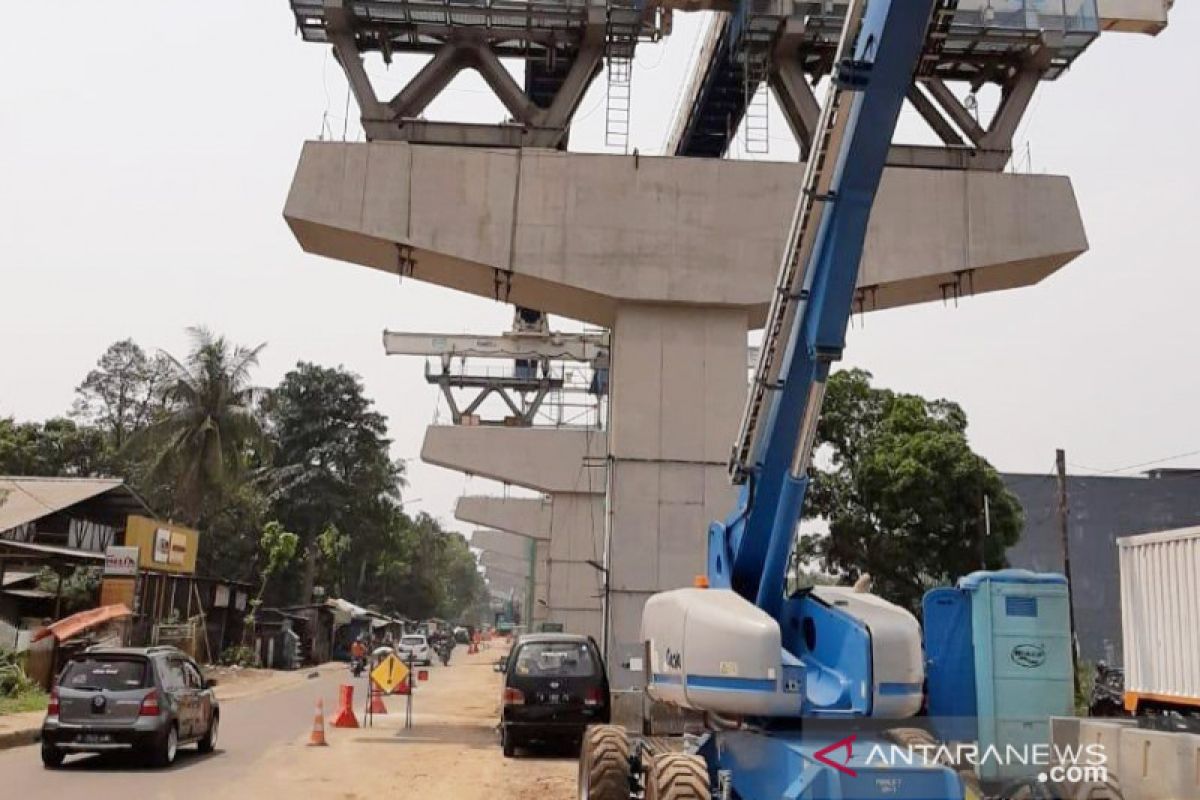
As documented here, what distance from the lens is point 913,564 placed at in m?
36.0

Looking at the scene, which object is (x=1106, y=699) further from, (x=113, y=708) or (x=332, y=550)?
(x=332, y=550)

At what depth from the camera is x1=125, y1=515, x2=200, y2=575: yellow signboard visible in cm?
3472

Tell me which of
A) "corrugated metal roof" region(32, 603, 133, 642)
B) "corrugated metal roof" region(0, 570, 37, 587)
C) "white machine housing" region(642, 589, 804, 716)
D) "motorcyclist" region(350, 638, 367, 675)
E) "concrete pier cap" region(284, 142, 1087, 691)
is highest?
"concrete pier cap" region(284, 142, 1087, 691)

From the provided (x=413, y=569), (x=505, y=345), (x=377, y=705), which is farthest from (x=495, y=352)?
(x=413, y=569)

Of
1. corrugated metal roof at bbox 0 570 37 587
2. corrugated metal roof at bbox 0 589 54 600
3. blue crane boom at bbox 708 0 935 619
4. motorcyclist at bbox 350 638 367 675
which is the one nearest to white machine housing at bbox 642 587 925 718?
blue crane boom at bbox 708 0 935 619

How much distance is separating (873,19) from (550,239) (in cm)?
899

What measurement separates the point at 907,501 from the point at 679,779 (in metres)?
29.2

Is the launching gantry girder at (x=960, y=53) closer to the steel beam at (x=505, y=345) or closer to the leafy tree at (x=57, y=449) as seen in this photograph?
the steel beam at (x=505, y=345)

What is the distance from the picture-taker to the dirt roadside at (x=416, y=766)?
13648 millimetres

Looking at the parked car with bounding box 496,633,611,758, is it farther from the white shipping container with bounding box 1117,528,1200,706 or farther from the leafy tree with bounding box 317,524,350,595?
the leafy tree with bounding box 317,524,350,595

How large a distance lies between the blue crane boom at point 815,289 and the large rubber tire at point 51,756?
9.89 m

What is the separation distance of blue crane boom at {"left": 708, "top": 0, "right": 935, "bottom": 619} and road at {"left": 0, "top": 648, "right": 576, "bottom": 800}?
4.93 metres

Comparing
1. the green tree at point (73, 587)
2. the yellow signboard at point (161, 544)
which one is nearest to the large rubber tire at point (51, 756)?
the yellow signboard at point (161, 544)

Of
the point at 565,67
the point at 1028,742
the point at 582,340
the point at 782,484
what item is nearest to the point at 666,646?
the point at 782,484
